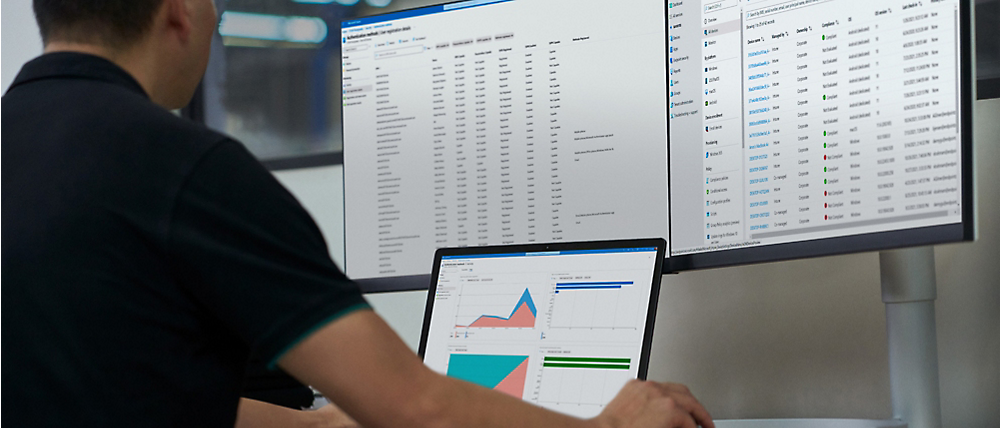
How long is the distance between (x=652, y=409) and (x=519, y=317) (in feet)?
1.37

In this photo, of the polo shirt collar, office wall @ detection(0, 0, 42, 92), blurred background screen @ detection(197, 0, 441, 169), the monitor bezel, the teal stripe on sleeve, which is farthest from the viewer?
office wall @ detection(0, 0, 42, 92)

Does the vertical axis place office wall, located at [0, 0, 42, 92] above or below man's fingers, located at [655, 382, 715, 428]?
above

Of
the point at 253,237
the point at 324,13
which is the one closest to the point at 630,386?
the point at 253,237

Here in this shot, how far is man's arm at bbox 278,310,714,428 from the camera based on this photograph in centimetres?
61

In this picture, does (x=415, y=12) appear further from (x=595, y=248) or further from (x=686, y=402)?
(x=686, y=402)


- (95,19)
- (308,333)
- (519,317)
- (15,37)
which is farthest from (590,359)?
(15,37)

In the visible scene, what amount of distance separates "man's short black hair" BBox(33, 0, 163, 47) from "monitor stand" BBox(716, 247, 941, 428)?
2.67 feet

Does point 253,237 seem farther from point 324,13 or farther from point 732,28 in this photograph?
point 324,13

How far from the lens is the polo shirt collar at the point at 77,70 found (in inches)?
29.4

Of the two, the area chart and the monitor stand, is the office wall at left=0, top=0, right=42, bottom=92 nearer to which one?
the area chart

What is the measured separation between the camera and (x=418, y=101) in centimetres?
142

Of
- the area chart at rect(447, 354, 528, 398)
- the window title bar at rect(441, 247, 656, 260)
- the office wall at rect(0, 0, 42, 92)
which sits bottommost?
the area chart at rect(447, 354, 528, 398)

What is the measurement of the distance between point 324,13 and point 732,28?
43.3 inches

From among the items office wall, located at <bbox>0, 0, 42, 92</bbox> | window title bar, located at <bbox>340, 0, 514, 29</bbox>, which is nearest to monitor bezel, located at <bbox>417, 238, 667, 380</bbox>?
window title bar, located at <bbox>340, 0, 514, 29</bbox>
